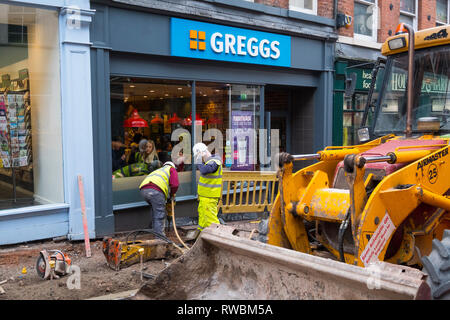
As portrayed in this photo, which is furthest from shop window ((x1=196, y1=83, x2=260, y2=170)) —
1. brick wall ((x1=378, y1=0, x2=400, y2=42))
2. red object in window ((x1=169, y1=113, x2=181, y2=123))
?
brick wall ((x1=378, y1=0, x2=400, y2=42))

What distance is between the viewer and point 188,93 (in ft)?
31.4

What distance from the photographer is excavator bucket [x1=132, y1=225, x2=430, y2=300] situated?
314cm

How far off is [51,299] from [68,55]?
13.2 ft

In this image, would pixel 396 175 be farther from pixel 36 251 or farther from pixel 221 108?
pixel 221 108

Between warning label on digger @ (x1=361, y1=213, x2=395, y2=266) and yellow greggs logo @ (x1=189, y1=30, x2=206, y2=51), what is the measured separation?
6166mm

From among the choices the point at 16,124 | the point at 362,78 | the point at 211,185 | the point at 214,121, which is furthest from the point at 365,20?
the point at 16,124

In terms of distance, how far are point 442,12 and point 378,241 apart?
46.6 ft

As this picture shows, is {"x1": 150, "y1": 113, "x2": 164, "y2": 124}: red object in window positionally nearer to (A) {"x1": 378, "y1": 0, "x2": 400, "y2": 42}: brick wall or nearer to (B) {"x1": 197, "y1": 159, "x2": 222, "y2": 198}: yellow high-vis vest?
(B) {"x1": 197, "y1": 159, "x2": 222, "y2": 198}: yellow high-vis vest

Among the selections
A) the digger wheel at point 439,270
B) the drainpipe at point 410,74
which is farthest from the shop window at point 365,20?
the digger wheel at point 439,270

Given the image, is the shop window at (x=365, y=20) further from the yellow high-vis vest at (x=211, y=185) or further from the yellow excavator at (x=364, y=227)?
the yellow excavator at (x=364, y=227)

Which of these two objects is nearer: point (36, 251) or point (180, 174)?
point (36, 251)

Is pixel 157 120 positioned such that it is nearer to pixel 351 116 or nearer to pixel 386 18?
pixel 351 116

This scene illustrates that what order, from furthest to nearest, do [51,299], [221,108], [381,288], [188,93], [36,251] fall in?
[221,108] < [188,93] < [36,251] < [51,299] < [381,288]

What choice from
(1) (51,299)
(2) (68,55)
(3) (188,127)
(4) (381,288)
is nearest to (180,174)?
(3) (188,127)
